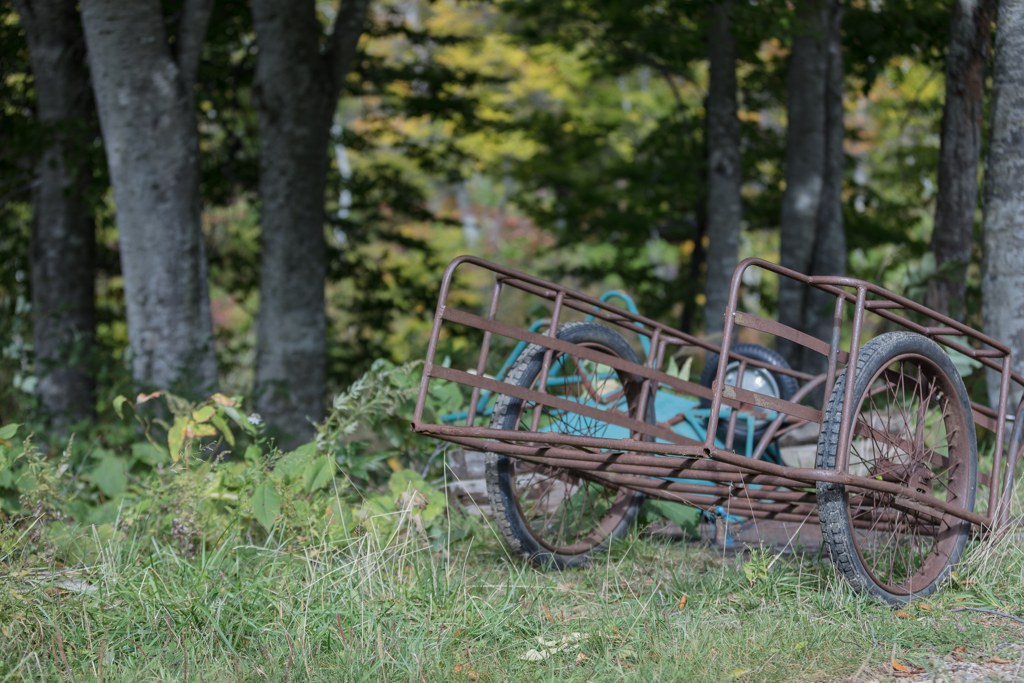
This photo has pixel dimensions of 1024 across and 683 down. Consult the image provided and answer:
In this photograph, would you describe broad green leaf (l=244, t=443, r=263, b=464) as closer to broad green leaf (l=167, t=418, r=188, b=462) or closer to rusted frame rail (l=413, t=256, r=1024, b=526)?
broad green leaf (l=167, t=418, r=188, b=462)

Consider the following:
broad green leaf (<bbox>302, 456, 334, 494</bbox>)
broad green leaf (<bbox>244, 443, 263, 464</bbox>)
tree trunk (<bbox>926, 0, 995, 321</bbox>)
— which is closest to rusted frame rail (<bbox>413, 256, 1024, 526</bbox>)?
broad green leaf (<bbox>302, 456, 334, 494</bbox>)

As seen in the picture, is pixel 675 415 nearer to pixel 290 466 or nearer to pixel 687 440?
pixel 687 440

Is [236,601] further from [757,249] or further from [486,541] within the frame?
[757,249]

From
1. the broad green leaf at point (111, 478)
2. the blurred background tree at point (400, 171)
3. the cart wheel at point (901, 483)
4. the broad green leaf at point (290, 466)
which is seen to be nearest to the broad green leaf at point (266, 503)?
the broad green leaf at point (290, 466)

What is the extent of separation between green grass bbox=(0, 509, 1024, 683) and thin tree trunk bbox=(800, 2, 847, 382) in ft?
14.4

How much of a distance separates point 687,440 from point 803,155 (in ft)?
15.7

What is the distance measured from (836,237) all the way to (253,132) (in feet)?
20.5

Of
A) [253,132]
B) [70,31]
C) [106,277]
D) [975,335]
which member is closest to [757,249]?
[253,132]

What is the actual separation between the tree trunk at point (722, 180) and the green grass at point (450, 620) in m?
4.93

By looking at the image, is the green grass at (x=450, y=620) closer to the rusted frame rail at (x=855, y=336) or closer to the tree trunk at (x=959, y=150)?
the rusted frame rail at (x=855, y=336)

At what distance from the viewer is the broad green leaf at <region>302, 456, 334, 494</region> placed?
3284mm

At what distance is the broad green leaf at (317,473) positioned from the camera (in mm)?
3284

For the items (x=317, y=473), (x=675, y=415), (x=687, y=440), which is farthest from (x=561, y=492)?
(x=317, y=473)

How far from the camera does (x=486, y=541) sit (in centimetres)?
355
